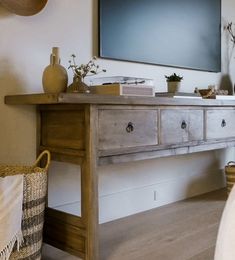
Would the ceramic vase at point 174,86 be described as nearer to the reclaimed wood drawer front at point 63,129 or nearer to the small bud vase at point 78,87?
the small bud vase at point 78,87

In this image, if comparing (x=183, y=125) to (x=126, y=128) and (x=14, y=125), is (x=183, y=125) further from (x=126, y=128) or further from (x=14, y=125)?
(x=14, y=125)

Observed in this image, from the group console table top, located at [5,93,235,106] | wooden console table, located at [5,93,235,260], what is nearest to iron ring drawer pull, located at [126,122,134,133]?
wooden console table, located at [5,93,235,260]

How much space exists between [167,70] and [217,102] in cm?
61

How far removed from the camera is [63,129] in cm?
187

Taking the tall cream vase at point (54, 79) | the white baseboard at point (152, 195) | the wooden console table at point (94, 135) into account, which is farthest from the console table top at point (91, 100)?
the white baseboard at point (152, 195)

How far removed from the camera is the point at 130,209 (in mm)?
2654

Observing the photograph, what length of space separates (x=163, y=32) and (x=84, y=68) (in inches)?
41.4

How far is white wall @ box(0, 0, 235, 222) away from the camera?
1.96 meters

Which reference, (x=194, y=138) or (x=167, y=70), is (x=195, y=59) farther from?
(x=194, y=138)

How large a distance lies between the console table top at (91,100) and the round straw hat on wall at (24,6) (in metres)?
0.47

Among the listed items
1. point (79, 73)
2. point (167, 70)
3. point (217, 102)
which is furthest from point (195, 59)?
point (79, 73)

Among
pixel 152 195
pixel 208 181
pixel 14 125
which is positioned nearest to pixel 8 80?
pixel 14 125

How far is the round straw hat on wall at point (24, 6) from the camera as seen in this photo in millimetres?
1875

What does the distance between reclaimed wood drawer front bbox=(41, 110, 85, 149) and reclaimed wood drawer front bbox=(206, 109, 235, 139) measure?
3.40 feet
